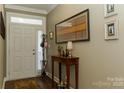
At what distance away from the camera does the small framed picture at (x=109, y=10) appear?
75.6 inches

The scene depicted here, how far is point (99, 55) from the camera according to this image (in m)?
2.24

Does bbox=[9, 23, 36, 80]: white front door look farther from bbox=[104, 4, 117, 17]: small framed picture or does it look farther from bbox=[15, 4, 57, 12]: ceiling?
bbox=[104, 4, 117, 17]: small framed picture

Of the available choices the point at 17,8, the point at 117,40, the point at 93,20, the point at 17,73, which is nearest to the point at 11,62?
the point at 17,73

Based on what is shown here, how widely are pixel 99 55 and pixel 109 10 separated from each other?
0.78 metres

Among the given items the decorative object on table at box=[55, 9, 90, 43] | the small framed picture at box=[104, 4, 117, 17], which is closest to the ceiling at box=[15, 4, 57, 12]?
the decorative object on table at box=[55, 9, 90, 43]

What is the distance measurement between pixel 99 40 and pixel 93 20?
0.43 meters

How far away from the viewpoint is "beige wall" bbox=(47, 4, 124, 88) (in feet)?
6.10

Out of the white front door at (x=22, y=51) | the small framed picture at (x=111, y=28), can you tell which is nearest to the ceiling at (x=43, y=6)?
the white front door at (x=22, y=51)

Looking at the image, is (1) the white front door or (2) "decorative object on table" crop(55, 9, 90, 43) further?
(1) the white front door

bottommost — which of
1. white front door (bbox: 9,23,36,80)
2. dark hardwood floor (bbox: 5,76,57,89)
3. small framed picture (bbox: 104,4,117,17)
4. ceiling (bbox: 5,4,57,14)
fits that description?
dark hardwood floor (bbox: 5,76,57,89)

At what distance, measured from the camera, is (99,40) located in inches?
87.7

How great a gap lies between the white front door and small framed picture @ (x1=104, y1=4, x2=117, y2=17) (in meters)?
3.28

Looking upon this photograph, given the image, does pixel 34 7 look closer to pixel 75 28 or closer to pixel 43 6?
pixel 43 6

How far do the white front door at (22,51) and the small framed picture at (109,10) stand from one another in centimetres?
328
